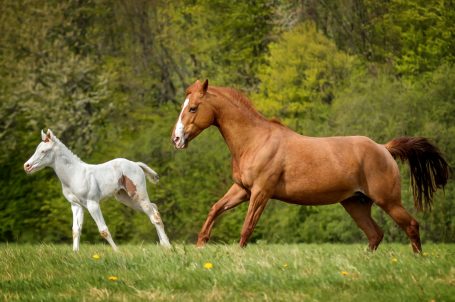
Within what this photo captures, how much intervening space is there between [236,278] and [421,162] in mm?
5383

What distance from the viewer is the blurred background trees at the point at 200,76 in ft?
127

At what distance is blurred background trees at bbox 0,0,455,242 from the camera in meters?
38.8

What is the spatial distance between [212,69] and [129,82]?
420cm

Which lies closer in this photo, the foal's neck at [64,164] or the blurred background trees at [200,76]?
the foal's neck at [64,164]

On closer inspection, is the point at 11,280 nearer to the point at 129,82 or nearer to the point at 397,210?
the point at 397,210

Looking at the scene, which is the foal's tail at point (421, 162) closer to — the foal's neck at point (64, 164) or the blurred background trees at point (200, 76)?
the foal's neck at point (64, 164)

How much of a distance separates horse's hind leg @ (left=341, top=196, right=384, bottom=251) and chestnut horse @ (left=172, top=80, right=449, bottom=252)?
1 centimetres

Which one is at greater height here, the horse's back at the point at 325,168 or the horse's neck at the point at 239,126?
the horse's neck at the point at 239,126

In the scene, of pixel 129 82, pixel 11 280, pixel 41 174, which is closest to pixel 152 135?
pixel 41 174

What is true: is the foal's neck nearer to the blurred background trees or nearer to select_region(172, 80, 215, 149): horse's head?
select_region(172, 80, 215, 149): horse's head

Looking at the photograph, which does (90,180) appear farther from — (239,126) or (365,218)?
(365,218)

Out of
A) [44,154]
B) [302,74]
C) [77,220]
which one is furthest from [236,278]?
[302,74]

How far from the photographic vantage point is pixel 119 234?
41469mm

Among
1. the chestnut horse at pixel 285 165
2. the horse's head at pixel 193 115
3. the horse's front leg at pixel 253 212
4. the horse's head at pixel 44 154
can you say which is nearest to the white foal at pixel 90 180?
the horse's head at pixel 44 154
